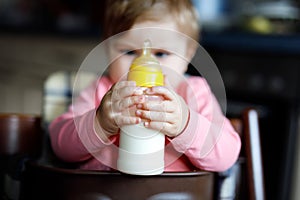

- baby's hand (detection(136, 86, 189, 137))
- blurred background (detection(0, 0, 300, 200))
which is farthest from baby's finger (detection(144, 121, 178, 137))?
blurred background (detection(0, 0, 300, 200))

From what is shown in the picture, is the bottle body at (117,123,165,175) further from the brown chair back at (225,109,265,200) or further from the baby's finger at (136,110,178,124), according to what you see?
the brown chair back at (225,109,265,200)

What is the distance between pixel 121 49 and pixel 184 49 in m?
0.06

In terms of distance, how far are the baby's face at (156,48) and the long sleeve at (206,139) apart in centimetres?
3

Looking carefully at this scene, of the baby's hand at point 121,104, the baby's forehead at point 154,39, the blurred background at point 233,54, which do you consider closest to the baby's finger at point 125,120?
the baby's hand at point 121,104

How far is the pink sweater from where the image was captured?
0.43m

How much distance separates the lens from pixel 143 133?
397mm

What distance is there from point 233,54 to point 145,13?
3.33 ft

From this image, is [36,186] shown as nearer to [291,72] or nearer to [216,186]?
[216,186]

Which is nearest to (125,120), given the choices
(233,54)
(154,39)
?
(154,39)

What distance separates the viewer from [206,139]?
45 cm

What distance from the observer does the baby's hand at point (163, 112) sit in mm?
392

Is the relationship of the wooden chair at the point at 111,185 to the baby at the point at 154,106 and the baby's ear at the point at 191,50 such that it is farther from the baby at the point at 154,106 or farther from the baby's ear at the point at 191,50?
the baby's ear at the point at 191,50

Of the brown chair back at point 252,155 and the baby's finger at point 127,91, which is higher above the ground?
the baby's finger at point 127,91

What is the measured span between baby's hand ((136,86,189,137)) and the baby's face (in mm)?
67
